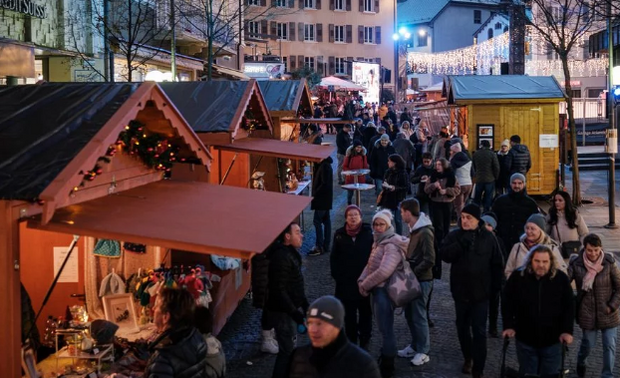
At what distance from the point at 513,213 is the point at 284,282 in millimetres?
4277

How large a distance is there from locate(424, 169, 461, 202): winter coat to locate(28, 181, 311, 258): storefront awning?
6.20 metres

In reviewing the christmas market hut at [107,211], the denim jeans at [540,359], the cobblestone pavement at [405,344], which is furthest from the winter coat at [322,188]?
the denim jeans at [540,359]

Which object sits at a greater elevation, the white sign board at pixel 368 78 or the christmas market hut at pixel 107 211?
the white sign board at pixel 368 78

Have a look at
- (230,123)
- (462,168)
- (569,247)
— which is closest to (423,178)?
(462,168)

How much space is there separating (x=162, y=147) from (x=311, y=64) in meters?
65.7

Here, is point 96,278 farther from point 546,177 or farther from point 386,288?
point 546,177

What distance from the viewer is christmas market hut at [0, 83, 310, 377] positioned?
20.9 feet

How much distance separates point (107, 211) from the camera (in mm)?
7020

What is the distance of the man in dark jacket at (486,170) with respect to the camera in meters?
18.3

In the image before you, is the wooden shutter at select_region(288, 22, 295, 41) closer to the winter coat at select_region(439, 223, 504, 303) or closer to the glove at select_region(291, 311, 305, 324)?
the winter coat at select_region(439, 223, 504, 303)

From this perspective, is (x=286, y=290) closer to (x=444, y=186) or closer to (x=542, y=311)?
(x=542, y=311)

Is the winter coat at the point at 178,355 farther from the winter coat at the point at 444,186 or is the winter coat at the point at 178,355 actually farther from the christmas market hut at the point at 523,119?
the christmas market hut at the point at 523,119

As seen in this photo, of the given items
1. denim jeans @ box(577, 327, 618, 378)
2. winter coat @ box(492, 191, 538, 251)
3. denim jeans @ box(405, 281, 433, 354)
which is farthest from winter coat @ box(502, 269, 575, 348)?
winter coat @ box(492, 191, 538, 251)

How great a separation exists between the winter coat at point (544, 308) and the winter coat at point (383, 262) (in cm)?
162
